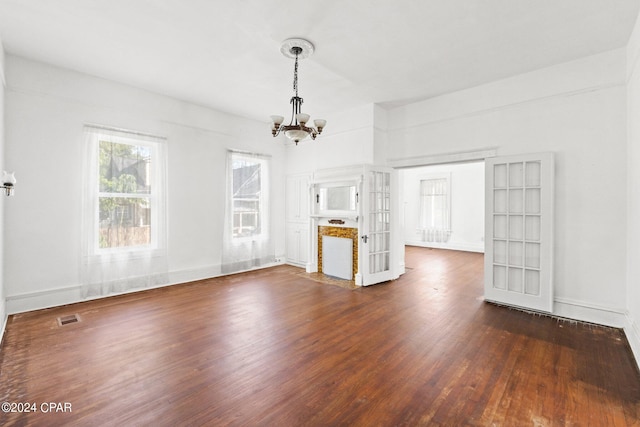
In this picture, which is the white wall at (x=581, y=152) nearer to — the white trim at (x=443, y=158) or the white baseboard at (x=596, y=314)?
the white baseboard at (x=596, y=314)

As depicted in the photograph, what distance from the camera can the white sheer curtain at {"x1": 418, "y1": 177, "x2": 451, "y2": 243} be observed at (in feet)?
33.0

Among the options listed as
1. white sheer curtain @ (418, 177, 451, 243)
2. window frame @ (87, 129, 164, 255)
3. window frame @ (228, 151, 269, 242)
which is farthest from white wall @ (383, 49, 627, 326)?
white sheer curtain @ (418, 177, 451, 243)

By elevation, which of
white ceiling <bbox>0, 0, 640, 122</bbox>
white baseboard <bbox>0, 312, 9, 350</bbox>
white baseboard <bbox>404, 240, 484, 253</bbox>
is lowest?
white baseboard <bbox>0, 312, 9, 350</bbox>

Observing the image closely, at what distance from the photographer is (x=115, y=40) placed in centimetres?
344

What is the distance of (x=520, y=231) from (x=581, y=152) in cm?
120

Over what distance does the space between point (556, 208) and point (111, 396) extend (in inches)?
203

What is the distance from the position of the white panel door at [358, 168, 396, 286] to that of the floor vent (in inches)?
160

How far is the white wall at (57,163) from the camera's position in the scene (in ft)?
12.5

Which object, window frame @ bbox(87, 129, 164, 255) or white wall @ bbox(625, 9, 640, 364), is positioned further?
window frame @ bbox(87, 129, 164, 255)

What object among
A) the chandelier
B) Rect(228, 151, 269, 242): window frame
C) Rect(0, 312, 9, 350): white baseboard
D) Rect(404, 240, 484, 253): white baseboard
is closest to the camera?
Rect(0, 312, 9, 350): white baseboard

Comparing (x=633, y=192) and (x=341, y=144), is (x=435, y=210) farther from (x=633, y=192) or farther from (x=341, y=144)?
(x=633, y=192)

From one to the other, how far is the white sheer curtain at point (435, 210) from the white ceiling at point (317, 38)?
20.0 ft

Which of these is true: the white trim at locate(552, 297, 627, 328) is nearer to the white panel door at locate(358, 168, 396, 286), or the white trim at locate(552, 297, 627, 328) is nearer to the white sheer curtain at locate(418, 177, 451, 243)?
the white panel door at locate(358, 168, 396, 286)

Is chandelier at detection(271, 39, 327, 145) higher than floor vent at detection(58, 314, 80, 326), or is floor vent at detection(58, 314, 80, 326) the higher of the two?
chandelier at detection(271, 39, 327, 145)
